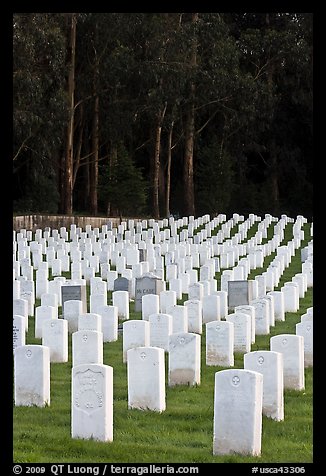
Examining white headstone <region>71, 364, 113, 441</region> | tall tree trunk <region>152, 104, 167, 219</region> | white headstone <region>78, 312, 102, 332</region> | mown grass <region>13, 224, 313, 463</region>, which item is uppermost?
tall tree trunk <region>152, 104, 167, 219</region>

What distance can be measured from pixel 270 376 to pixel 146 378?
4.10 feet

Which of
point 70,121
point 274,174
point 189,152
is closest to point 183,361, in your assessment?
point 70,121

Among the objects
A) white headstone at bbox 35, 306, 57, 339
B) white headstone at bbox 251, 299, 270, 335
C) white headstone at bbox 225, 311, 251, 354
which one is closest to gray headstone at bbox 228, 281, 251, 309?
white headstone at bbox 251, 299, 270, 335

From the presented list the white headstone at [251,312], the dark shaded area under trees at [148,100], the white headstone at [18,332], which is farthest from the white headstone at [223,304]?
the dark shaded area under trees at [148,100]

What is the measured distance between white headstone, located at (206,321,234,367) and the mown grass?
2.64 feet

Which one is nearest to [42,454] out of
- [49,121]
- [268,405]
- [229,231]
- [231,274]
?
[268,405]

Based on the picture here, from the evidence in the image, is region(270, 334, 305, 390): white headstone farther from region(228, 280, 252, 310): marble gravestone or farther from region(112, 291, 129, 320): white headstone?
region(228, 280, 252, 310): marble gravestone

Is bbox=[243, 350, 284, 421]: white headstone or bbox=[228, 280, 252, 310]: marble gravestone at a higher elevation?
bbox=[228, 280, 252, 310]: marble gravestone

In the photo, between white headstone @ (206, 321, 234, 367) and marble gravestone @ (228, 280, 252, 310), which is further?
marble gravestone @ (228, 280, 252, 310)

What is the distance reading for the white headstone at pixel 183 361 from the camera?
11.6 meters

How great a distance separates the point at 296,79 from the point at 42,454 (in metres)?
47.6

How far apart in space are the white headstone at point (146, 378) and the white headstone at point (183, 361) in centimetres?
125

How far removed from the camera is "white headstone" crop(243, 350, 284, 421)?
10.0 meters

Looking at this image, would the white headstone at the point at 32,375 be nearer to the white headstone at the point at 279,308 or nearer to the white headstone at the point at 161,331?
the white headstone at the point at 161,331
